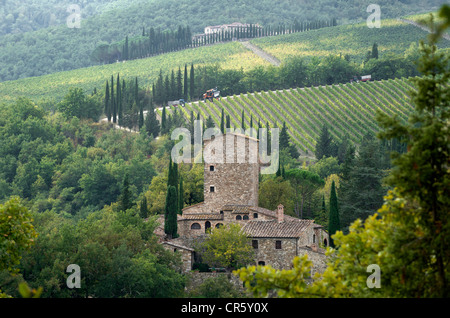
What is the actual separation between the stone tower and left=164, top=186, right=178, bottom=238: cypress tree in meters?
2.31

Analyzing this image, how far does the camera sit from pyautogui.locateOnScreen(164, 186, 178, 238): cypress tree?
40750 mm

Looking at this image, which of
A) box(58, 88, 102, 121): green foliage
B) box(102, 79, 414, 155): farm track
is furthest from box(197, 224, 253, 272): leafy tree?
box(58, 88, 102, 121): green foliage

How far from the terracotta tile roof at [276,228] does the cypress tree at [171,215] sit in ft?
13.4

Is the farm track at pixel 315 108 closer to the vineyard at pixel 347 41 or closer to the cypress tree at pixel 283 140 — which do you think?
the cypress tree at pixel 283 140

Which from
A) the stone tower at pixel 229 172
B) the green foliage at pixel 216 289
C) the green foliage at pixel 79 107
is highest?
the stone tower at pixel 229 172

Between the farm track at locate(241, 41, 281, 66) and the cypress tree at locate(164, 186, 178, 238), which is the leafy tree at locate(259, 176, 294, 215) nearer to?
the cypress tree at locate(164, 186, 178, 238)

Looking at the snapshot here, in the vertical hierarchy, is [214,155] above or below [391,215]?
below

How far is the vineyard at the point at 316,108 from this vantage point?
273 feet

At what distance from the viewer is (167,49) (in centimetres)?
14775

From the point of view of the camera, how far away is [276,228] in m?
38.4

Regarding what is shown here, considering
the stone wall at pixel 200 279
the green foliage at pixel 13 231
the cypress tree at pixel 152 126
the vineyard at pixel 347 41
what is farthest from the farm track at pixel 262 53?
the green foliage at pixel 13 231

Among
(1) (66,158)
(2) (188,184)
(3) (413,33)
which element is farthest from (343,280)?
(3) (413,33)
